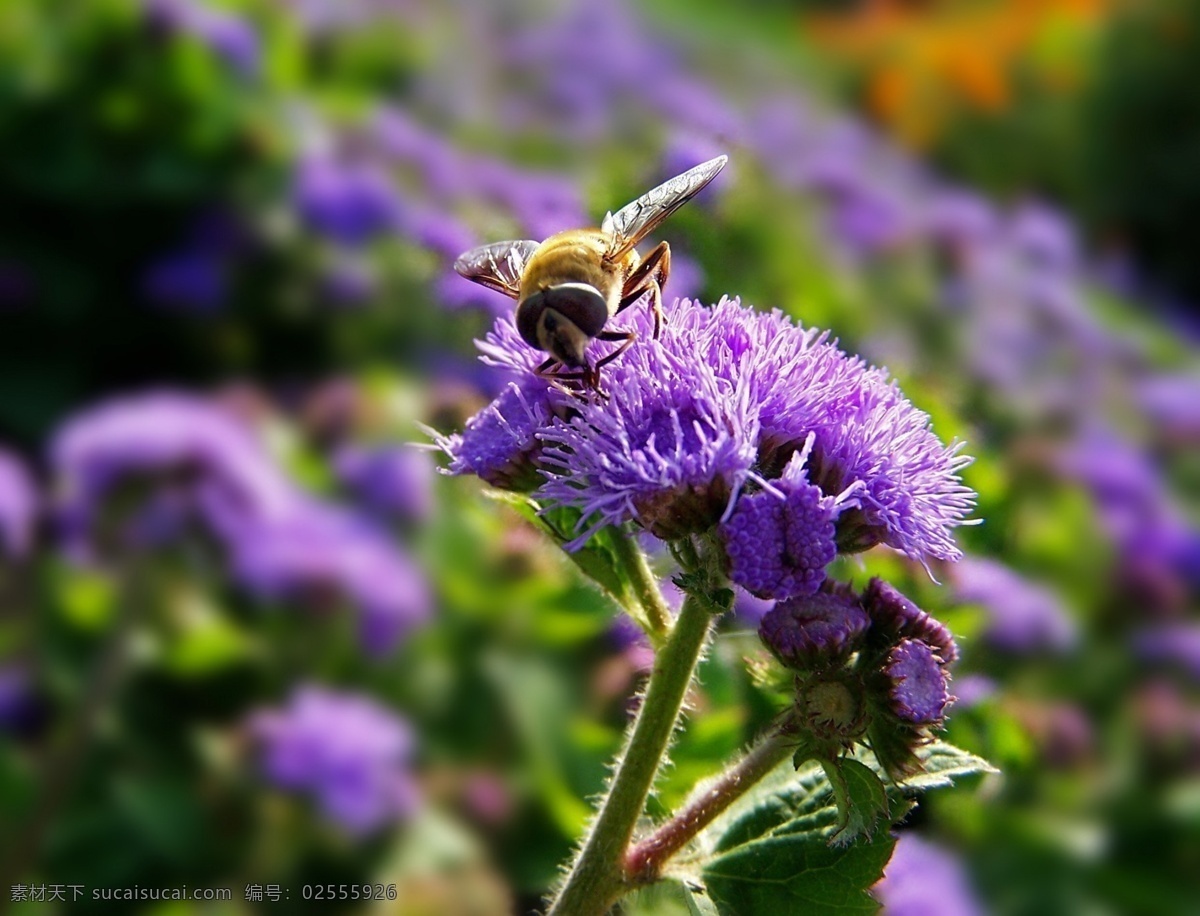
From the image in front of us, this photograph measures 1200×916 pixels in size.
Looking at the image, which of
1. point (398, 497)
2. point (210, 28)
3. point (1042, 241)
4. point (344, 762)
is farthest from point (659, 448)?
point (1042, 241)

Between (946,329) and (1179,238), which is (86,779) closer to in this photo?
(946,329)

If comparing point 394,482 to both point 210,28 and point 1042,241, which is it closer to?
point 210,28

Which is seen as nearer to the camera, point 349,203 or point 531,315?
point 531,315

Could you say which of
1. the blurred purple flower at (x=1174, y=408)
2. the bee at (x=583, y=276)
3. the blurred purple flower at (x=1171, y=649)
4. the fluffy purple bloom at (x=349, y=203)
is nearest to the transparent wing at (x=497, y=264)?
the bee at (x=583, y=276)

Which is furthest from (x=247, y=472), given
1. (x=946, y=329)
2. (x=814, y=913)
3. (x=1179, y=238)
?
(x=1179, y=238)

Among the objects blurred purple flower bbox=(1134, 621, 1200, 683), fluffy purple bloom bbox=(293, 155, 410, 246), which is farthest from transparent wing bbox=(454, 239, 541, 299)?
blurred purple flower bbox=(1134, 621, 1200, 683)

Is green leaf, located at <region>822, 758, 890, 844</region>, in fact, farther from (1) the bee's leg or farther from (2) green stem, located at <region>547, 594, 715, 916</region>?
(1) the bee's leg
